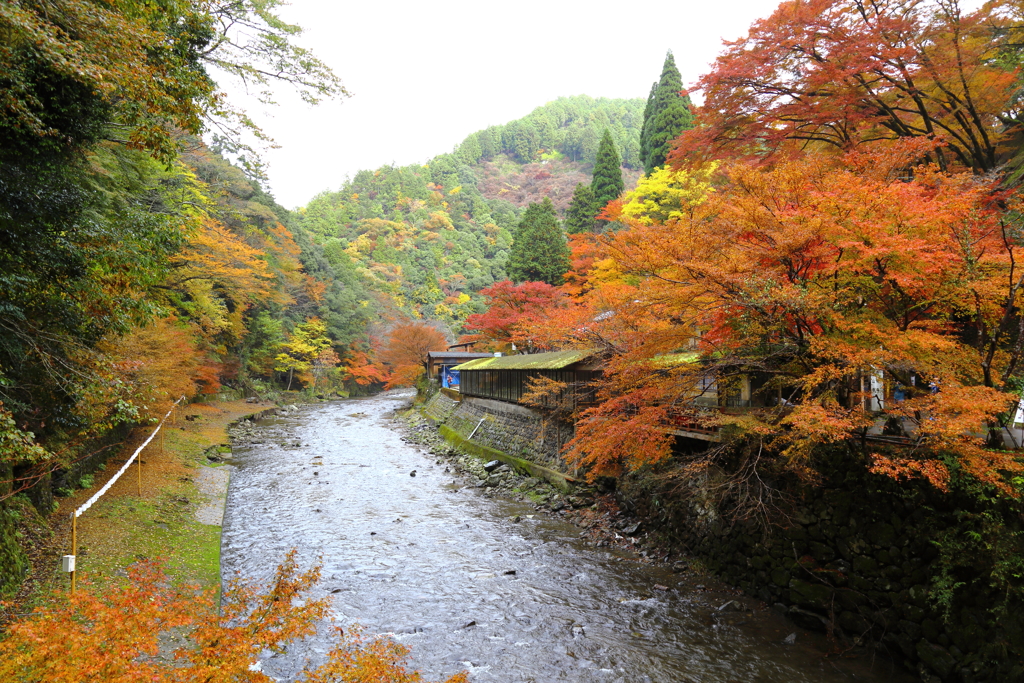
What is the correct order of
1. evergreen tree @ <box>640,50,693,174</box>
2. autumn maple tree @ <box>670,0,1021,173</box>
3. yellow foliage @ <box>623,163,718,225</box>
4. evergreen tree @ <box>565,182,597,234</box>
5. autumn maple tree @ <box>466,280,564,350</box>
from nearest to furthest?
autumn maple tree @ <box>670,0,1021,173</box> < yellow foliage @ <box>623,163,718,225</box> < autumn maple tree @ <box>466,280,564,350</box> < evergreen tree @ <box>640,50,693,174</box> < evergreen tree @ <box>565,182,597,234</box>

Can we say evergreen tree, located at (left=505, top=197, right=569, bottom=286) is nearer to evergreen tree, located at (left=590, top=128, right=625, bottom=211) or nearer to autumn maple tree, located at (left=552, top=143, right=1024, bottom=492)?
evergreen tree, located at (left=590, top=128, right=625, bottom=211)

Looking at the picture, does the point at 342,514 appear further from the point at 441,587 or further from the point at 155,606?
the point at 155,606

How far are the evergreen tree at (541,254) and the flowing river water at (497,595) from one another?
19430 millimetres

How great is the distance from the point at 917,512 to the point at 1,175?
43.9ft

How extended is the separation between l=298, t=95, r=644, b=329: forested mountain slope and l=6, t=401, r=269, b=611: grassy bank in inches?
1662

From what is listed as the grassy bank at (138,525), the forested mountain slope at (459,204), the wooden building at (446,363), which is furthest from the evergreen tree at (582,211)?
the grassy bank at (138,525)

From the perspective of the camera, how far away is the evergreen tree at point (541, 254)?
3362cm

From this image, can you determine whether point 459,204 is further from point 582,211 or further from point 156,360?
point 156,360

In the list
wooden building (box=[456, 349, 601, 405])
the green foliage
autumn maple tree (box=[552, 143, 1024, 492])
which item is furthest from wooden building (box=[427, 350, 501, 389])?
the green foliage

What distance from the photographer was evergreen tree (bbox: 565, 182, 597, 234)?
115 feet

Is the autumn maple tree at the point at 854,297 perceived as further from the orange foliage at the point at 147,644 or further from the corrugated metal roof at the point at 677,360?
the orange foliage at the point at 147,644

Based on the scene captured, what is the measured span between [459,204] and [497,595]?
83.9 metres

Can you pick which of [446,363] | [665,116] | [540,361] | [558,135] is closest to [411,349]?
[446,363]

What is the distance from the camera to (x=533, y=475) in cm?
1738
